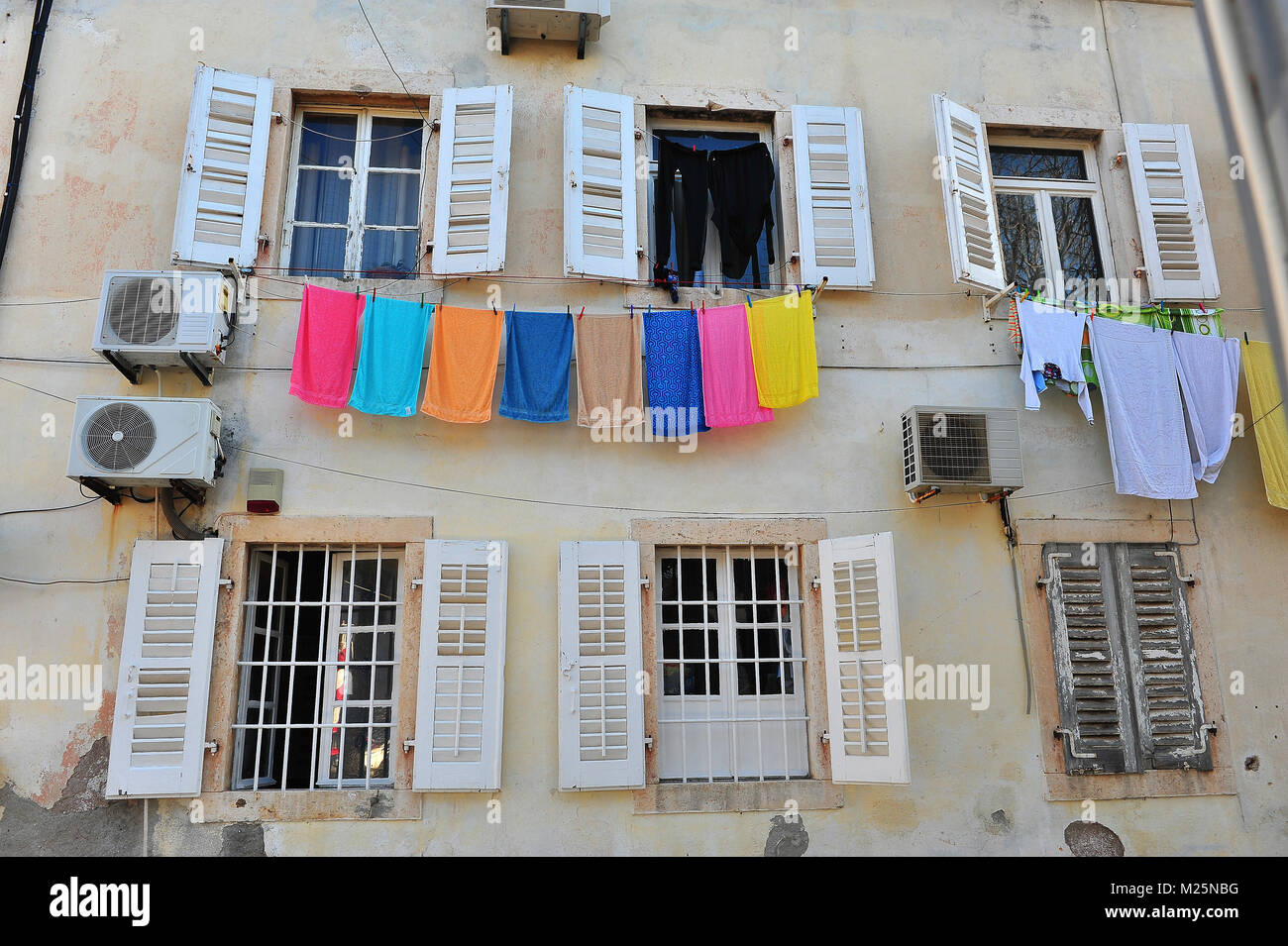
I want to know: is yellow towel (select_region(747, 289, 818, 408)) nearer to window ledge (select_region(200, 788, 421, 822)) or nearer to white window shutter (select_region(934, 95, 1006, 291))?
white window shutter (select_region(934, 95, 1006, 291))

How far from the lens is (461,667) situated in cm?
587

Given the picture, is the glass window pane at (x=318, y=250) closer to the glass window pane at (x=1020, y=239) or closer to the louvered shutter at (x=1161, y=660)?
the glass window pane at (x=1020, y=239)

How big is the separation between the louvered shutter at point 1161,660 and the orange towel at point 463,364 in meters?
4.30

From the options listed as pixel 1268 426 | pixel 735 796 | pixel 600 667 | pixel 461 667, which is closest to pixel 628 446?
pixel 600 667

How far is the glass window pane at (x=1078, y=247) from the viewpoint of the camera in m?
7.29

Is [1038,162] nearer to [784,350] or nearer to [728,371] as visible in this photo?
[784,350]

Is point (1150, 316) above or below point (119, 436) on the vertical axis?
above

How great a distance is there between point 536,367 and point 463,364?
46 cm

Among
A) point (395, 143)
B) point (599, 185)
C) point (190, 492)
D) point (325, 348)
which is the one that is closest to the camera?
point (190, 492)

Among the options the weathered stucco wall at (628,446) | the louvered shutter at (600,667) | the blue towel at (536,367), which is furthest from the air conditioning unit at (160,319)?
the louvered shutter at (600,667)

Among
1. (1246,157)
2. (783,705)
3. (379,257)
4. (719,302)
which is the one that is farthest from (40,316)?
(1246,157)

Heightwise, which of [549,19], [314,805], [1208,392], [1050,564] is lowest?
[314,805]

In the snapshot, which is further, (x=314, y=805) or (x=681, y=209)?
(x=681, y=209)

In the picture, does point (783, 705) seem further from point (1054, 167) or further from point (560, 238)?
point (1054, 167)
